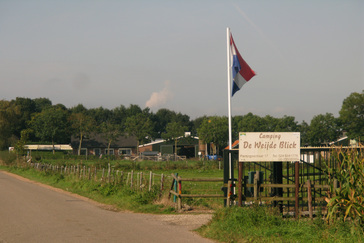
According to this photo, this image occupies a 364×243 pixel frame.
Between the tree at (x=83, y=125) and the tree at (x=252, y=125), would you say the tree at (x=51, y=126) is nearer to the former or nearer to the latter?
the tree at (x=83, y=125)

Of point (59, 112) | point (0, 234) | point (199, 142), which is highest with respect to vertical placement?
point (59, 112)

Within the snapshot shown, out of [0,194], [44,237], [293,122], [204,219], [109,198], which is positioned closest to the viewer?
[44,237]

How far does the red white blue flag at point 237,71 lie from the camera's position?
18906mm

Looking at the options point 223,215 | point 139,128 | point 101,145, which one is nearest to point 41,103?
point 101,145

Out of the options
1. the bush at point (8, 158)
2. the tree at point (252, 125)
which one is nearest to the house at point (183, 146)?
the tree at point (252, 125)

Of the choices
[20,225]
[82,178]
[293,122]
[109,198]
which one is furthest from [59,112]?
[20,225]

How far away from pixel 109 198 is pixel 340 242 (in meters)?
14.0

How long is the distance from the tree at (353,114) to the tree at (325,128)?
2989 mm

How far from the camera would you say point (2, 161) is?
206ft

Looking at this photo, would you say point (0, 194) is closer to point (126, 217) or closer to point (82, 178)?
point (82, 178)

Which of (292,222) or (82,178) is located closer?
(292,222)

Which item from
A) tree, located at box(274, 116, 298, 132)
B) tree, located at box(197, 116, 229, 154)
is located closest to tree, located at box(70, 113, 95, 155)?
tree, located at box(197, 116, 229, 154)

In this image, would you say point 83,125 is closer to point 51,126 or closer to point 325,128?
point 51,126

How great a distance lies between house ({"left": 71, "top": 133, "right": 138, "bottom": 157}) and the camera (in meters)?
100
